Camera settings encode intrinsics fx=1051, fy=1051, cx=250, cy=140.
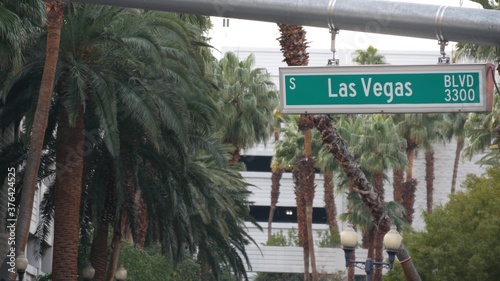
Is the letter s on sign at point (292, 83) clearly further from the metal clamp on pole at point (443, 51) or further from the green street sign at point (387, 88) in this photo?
the metal clamp on pole at point (443, 51)

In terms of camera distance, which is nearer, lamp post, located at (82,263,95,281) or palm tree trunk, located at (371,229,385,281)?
lamp post, located at (82,263,95,281)

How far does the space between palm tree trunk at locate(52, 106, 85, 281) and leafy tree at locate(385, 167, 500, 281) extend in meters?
13.2

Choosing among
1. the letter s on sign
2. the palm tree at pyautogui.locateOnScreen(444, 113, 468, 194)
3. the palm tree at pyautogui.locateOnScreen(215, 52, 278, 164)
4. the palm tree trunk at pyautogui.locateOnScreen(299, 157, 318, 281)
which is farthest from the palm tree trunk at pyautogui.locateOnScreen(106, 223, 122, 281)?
the palm tree at pyautogui.locateOnScreen(444, 113, 468, 194)

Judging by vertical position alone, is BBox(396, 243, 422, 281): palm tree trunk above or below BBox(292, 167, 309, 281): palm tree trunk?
below

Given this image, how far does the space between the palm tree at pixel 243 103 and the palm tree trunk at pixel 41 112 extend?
27.0 meters

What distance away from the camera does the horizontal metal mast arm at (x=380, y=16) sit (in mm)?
7117

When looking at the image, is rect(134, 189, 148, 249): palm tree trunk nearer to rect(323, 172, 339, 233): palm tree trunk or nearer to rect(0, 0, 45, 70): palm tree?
rect(0, 0, 45, 70): palm tree

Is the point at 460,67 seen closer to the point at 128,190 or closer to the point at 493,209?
the point at 128,190

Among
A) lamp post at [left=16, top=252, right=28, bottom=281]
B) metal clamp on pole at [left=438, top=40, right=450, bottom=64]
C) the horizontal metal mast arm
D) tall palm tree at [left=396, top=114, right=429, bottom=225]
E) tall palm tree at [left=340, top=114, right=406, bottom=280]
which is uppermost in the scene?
tall palm tree at [left=396, top=114, right=429, bottom=225]

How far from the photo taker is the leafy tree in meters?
31.1

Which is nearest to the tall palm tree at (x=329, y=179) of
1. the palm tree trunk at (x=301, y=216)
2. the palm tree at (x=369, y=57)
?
the palm tree trunk at (x=301, y=216)

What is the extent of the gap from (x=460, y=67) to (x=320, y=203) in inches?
2702

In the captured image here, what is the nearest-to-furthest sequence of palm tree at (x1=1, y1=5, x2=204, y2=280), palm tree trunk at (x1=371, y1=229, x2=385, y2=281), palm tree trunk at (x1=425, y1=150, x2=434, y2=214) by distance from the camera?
palm tree at (x1=1, y1=5, x2=204, y2=280)
palm tree trunk at (x1=371, y1=229, x2=385, y2=281)
palm tree trunk at (x1=425, y1=150, x2=434, y2=214)

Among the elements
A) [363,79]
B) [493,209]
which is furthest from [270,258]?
[363,79]
